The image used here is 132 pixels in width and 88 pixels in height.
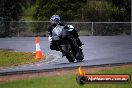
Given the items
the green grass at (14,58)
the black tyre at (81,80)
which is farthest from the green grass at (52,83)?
the green grass at (14,58)

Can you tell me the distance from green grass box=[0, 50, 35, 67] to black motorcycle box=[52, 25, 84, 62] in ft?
7.48

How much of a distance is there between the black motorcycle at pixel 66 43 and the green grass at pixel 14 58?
228 centimetres

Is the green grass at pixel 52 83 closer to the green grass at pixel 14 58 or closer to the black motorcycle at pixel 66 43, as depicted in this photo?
the black motorcycle at pixel 66 43

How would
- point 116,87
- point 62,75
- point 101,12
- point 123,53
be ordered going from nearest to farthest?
point 116,87, point 62,75, point 123,53, point 101,12

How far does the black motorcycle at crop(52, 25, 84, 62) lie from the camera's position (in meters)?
19.8

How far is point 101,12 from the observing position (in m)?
46.3

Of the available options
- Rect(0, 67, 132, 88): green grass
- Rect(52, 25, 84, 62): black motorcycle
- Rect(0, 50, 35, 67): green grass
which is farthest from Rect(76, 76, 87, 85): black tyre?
Rect(0, 50, 35, 67): green grass

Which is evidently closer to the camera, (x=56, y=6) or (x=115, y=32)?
(x=115, y=32)

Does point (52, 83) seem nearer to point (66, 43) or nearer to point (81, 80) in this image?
point (81, 80)

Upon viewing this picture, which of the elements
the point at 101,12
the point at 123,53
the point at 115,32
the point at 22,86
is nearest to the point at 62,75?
the point at 22,86

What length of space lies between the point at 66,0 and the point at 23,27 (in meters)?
7.18

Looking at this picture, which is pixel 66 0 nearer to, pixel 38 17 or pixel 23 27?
pixel 38 17

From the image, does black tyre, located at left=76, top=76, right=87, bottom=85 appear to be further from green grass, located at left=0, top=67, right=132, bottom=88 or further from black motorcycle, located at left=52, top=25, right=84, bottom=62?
black motorcycle, located at left=52, top=25, right=84, bottom=62

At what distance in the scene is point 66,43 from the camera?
20.4 meters
